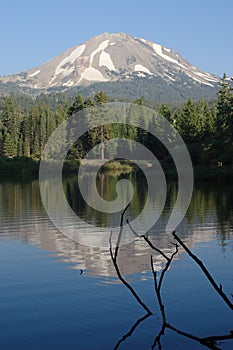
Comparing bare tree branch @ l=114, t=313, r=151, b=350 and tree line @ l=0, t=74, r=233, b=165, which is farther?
tree line @ l=0, t=74, r=233, b=165

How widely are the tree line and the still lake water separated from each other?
35043mm

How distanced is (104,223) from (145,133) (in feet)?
223

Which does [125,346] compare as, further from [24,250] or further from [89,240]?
[89,240]

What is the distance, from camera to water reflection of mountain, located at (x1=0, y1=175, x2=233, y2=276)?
1518 cm

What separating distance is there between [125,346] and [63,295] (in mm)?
3288

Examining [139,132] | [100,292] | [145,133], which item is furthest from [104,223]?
[139,132]

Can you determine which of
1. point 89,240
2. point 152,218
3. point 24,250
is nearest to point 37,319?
point 24,250

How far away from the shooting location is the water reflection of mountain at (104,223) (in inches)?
598

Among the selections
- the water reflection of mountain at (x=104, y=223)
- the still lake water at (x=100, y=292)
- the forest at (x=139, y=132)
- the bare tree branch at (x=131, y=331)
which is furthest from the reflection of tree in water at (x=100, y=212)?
the forest at (x=139, y=132)

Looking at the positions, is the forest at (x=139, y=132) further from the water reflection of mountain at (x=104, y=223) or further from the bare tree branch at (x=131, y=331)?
the bare tree branch at (x=131, y=331)

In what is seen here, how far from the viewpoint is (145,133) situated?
91.1 meters

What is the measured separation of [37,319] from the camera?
10.3m

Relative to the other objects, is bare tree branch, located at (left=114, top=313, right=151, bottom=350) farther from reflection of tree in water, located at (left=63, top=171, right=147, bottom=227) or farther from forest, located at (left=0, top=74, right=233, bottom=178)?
forest, located at (left=0, top=74, right=233, bottom=178)

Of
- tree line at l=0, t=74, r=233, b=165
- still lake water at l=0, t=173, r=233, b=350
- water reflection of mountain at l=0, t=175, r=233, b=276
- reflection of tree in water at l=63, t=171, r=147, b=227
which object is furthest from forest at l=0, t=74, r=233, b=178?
still lake water at l=0, t=173, r=233, b=350
